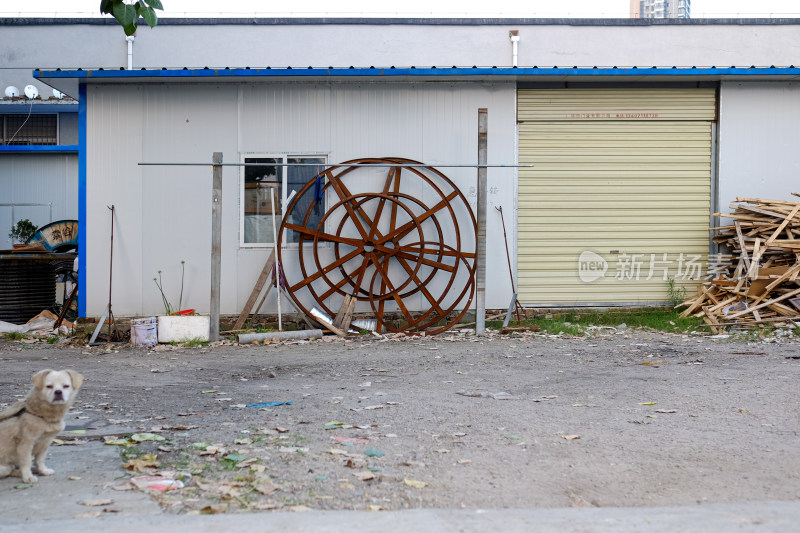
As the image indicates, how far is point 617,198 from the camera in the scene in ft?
44.4

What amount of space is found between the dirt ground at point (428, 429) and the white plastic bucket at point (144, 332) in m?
0.94

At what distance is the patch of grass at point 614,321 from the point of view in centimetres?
1231

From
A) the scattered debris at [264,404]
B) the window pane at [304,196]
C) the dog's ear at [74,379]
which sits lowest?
the scattered debris at [264,404]

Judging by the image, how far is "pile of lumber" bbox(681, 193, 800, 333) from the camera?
1210 centimetres

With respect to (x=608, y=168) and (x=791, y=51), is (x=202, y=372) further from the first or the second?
(x=791, y=51)

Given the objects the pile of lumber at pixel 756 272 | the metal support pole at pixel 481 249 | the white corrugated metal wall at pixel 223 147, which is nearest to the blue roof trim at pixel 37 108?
the white corrugated metal wall at pixel 223 147

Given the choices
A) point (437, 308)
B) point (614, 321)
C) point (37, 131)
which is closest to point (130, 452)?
point (437, 308)

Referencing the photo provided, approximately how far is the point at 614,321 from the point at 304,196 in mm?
4942

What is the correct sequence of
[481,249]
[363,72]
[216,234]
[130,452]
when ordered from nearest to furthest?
[130,452], [216,234], [481,249], [363,72]

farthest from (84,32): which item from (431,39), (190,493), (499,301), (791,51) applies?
(190,493)

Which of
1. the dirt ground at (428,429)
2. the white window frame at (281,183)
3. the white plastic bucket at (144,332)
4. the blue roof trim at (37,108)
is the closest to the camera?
the dirt ground at (428,429)

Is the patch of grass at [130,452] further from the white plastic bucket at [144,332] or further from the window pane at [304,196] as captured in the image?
the window pane at [304,196]

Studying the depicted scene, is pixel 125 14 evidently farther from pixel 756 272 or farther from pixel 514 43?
pixel 514 43

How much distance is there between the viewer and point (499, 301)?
43.1 ft
